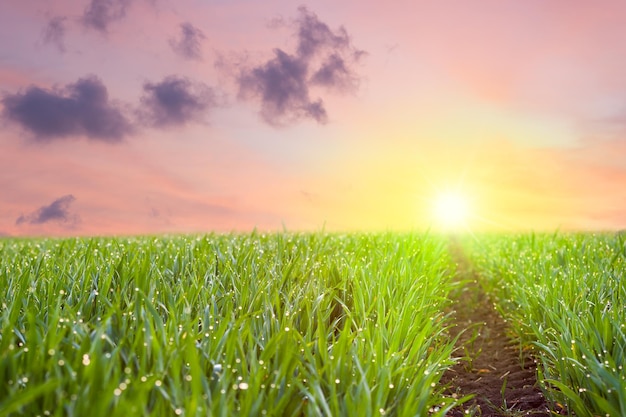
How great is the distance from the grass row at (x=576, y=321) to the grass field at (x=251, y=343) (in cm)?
1

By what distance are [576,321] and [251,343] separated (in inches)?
83.4

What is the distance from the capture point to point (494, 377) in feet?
14.5

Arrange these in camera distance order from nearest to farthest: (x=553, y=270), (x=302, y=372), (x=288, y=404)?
(x=288, y=404)
(x=302, y=372)
(x=553, y=270)

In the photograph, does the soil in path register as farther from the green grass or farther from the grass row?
the green grass

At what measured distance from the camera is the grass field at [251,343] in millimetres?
2053

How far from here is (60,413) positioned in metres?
1.86

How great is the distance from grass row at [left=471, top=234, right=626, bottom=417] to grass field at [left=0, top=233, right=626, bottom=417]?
0.01 m

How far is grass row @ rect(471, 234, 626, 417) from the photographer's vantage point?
2.95 meters

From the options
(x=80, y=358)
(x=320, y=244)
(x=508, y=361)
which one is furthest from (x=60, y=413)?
(x=320, y=244)

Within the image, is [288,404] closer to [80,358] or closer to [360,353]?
[360,353]

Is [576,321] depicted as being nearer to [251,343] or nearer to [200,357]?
[251,343]

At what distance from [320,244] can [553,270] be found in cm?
223

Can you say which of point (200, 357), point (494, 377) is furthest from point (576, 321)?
point (200, 357)

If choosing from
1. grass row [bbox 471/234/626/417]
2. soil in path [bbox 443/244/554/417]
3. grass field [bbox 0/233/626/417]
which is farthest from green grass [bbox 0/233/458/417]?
grass row [bbox 471/234/626/417]
